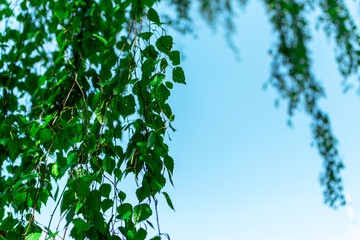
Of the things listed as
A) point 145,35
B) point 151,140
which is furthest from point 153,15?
point 151,140

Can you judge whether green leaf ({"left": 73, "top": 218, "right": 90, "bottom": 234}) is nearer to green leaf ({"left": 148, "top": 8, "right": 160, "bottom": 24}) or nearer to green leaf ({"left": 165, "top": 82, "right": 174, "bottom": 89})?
green leaf ({"left": 165, "top": 82, "right": 174, "bottom": 89})

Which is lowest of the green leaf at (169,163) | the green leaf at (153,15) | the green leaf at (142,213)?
the green leaf at (142,213)

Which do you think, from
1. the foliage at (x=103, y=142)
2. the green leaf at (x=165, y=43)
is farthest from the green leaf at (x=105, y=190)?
the green leaf at (x=165, y=43)

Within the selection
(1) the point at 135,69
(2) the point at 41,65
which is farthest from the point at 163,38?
(2) the point at 41,65

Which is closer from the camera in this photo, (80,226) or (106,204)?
(80,226)

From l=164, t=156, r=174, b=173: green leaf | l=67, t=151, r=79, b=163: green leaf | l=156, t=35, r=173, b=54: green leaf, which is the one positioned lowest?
l=67, t=151, r=79, b=163: green leaf

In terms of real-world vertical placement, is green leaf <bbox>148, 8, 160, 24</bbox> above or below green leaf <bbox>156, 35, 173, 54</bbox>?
above

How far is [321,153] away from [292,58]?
872mm

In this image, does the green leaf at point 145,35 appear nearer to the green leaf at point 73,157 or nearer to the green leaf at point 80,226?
the green leaf at point 73,157

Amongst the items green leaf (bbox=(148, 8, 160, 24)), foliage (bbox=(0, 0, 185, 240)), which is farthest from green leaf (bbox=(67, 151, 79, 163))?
green leaf (bbox=(148, 8, 160, 24))

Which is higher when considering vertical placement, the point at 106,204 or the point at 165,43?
the point at 165,43

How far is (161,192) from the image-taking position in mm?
742

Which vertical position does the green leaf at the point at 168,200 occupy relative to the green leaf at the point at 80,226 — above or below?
above

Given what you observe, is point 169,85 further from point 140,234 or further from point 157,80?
point 140,234
